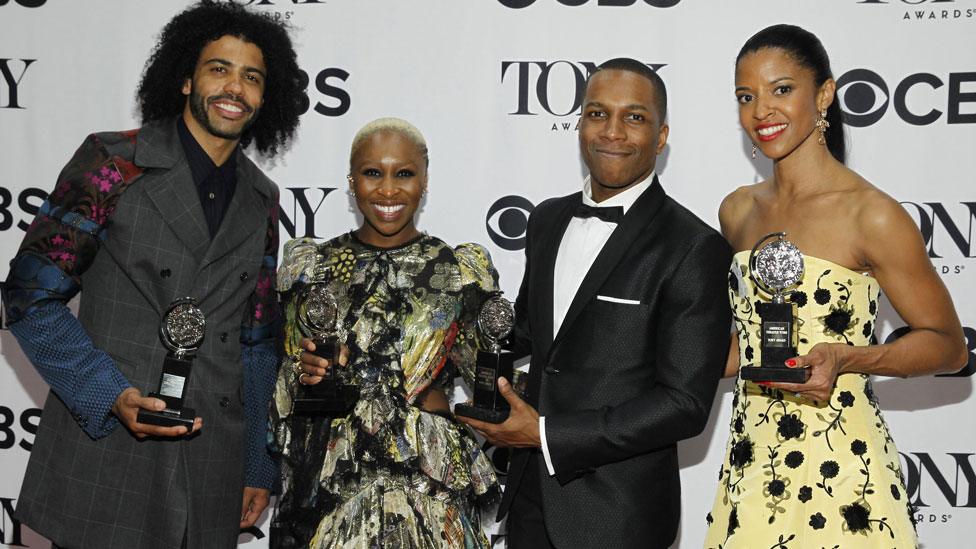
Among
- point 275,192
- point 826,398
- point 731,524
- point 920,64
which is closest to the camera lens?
point 826,398

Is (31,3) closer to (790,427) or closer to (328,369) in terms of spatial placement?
(328,369)

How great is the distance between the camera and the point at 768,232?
111 inches

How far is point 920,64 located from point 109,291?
3261 millimetres

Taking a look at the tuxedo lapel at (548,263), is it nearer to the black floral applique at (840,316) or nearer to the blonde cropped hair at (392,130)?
the blonde cropped hair at (392,130)

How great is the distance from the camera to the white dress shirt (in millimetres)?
2764

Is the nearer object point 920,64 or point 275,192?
point 275,192

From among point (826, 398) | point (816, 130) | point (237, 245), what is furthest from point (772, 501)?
point (237, 245)

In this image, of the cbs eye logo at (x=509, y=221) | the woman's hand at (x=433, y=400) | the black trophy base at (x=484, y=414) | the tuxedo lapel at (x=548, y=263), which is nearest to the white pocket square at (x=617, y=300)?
the tuxedo lapel at (x=548, y=263)

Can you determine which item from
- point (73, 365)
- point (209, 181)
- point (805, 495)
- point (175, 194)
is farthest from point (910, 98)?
point (73, 365)

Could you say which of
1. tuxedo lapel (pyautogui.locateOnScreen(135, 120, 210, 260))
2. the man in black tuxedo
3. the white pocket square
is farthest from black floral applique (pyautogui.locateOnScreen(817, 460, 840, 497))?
tuxedo lapel (pyautogui.locateOnScreen(135, 120, 210, 260))

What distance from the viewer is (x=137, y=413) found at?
2.68 metres

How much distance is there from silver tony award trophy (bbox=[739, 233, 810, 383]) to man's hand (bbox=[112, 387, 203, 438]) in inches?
59.9

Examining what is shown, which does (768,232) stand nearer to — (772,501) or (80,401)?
(772,501)

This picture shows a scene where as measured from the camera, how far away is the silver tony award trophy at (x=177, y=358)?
265 centimetres
